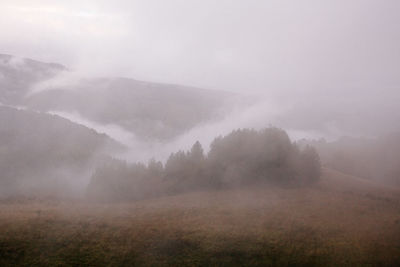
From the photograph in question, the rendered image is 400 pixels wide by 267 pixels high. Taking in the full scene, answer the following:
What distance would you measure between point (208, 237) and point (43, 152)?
65.0m

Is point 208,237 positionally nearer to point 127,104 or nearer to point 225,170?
point 225,170

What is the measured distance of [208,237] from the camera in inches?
763

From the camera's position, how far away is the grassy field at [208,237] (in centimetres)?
1686

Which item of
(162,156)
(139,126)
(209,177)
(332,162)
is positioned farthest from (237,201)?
(139,126)

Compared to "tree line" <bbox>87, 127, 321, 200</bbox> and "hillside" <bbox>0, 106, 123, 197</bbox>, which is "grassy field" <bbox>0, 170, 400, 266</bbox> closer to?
"tree line" <bbox>87, 127, 321, 200</bbox>

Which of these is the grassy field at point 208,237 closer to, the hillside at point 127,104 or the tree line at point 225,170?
the tree line at point 225,170

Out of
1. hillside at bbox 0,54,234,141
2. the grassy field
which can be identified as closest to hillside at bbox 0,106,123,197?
the grassy field

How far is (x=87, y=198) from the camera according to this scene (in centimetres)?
4153

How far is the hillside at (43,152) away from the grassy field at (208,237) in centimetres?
3317

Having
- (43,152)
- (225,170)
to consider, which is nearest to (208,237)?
(225,170)

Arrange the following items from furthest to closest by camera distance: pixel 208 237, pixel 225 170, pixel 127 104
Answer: pixel 127 104 → pixel 225 170 → pixel 208 237

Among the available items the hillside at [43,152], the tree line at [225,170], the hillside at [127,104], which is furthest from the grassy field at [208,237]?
the hillside at [127,104]

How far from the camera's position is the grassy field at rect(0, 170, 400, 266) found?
16.9 metres

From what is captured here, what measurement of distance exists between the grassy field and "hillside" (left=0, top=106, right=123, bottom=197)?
3317 centimetres
